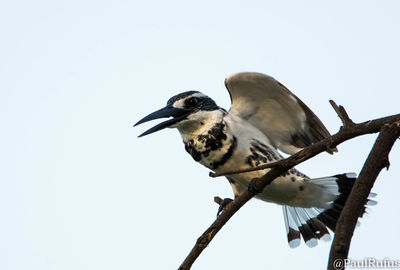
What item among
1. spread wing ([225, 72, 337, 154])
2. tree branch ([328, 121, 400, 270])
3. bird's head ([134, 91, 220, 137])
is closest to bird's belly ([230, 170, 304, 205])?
bird's head ([134, 91, 220, 137])

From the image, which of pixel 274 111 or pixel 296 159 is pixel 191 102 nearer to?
pixel 274 111

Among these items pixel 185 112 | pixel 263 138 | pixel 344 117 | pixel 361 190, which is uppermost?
pixel 185 112

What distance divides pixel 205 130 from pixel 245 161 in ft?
1.96

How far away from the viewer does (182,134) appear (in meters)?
6.96

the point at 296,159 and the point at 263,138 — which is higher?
the point at 263,138

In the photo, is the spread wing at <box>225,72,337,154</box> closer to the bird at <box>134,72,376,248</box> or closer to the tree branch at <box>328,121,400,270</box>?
the bird at <box>134,72,376,248</box>

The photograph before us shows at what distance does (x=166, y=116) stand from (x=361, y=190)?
335 cm

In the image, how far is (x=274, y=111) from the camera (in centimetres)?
756

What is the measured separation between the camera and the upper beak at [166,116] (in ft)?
21.9

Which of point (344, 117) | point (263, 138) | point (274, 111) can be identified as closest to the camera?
point (344, 117)

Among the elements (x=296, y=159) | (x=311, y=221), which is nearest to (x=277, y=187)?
(x=311, y=221)

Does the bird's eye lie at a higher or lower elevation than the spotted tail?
higher

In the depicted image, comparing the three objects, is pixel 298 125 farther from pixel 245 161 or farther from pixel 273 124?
pixel 245 161

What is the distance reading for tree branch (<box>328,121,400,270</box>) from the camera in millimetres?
3672
